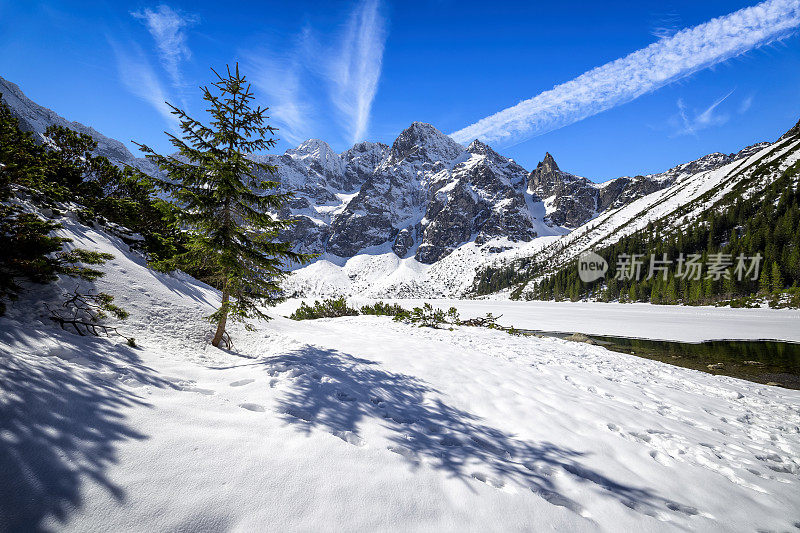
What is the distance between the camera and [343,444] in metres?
2.93

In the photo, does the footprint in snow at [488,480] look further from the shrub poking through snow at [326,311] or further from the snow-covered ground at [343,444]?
the shrub poking through snow at [326,311]

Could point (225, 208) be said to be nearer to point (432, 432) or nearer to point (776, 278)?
point (432, 432)

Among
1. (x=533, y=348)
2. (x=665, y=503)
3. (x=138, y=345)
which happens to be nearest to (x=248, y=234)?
(x=138, y=345)

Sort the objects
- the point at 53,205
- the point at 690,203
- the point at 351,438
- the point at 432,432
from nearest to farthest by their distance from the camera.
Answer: the point at 351,438 → the point at 432,432 → the point at 53,205 → the point at 690,203

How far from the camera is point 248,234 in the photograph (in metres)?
7.13

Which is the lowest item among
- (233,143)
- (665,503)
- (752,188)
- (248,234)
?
(665,503)

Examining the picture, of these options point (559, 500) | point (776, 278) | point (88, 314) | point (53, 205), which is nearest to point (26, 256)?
point (88, 314)

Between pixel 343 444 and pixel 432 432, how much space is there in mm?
1437

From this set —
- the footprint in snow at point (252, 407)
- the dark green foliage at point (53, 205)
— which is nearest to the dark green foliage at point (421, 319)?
the dark green foliage at point (53, 205)

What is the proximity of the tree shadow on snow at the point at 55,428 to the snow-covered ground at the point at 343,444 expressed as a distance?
12 mm

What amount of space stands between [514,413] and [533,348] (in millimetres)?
5975

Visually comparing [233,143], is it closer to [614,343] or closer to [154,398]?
[154,398]

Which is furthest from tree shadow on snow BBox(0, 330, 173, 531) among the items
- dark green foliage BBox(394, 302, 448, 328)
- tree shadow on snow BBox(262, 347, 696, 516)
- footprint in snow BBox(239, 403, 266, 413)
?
dark green foliage BBox(394, 302, 448, 328)

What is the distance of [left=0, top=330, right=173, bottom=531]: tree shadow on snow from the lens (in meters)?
1.67
